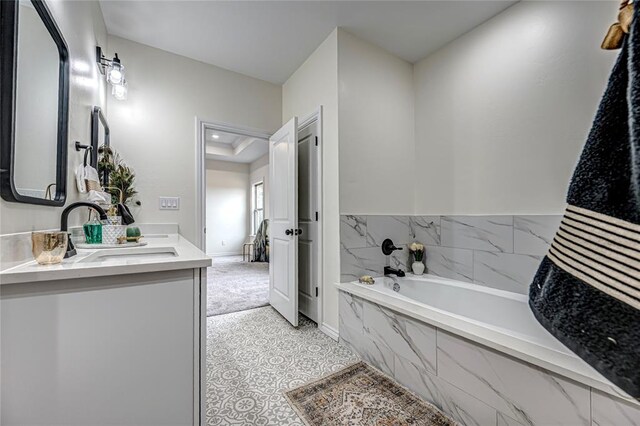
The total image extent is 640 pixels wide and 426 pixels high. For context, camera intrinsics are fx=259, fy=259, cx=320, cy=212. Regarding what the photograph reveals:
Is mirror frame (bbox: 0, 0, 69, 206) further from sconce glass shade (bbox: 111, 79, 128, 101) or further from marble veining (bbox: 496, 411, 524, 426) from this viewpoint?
marble veining (bbox: 496, 411, 524, 426)

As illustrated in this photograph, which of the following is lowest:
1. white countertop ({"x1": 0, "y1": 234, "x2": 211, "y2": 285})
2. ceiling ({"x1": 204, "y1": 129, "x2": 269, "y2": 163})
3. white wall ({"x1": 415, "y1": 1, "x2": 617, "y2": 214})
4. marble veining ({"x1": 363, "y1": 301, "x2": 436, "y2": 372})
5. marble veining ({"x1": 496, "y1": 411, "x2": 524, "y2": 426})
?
marble veining ({"x1": 496, "y1": 411, "x2": 524, "y2": 426})

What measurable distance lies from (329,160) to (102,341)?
1.86m

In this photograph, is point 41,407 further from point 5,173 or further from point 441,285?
point 441,285

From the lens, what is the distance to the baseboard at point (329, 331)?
2157 mm

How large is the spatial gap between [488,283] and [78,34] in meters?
3.18

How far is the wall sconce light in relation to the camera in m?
1.94

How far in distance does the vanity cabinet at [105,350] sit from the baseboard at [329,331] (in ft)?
4.48

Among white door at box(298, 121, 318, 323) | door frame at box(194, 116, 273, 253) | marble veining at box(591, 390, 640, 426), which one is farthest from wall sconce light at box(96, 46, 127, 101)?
marble veining at box(591, 390, 640, 426)

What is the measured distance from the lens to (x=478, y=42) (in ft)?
7.06


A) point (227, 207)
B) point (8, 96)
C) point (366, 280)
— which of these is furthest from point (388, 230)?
point (227, 207)

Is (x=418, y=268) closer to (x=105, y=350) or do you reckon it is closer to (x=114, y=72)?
(x=105, y=350)

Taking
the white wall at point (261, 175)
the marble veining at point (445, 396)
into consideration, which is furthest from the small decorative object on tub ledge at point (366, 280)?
the white wall at point (261, 175)

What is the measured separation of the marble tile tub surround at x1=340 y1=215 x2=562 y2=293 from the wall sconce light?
6.66ft

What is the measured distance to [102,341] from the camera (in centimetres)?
79
